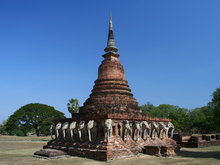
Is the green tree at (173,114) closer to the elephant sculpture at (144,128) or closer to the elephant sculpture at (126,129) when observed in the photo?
the elephant sculpture at (144,128)

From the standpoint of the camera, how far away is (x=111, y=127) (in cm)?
1634

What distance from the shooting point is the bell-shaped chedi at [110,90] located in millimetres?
20859

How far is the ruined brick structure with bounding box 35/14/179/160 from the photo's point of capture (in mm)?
16391

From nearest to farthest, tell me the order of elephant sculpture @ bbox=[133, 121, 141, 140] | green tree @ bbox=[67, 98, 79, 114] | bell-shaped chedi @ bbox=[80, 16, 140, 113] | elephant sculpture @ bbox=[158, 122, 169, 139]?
elephant sculpture @ bbox=[133, 121, 141, 140]
bell-shaped chedi @ bbox=[80, 16, 140, 113]
elephant sculpture @ bbox=[158, 122, 169, 139]
green tree @ bbox=[67, 98, 79, 114]

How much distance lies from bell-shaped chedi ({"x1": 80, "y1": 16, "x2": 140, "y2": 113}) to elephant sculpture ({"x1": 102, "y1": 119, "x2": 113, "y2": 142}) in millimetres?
2438

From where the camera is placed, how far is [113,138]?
16.7 meters

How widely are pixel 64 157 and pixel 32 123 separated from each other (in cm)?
4201

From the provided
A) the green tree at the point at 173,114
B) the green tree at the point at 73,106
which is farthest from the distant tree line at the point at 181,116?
the green tree at the point at 73,106

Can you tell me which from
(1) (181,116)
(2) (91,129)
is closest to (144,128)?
(2) (91,129)

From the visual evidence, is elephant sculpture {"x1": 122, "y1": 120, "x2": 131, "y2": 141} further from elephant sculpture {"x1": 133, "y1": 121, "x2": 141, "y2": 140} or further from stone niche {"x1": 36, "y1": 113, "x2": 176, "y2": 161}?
elephant sculpture {"x1": 133, "y1": 121, "x2": 141, "y2": 140}

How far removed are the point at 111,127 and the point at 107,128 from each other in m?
0.42

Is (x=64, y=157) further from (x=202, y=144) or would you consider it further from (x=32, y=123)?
(x=32, y=123)

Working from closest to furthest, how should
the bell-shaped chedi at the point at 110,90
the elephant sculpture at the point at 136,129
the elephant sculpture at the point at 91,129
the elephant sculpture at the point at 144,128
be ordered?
the elephant sculpture at the point at 91,129, the elephant sculpture at the point at 136,129, the elephant sculpture at the point at 144,128, the bell-shaped chedi at the point at 110,90

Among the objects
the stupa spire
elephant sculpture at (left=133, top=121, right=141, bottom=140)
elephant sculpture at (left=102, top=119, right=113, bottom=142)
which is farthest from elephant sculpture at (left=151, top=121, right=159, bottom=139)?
the stupa spire
